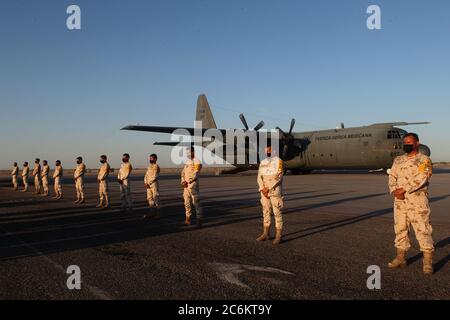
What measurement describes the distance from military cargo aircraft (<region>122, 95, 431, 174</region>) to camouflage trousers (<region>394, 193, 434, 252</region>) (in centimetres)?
2296

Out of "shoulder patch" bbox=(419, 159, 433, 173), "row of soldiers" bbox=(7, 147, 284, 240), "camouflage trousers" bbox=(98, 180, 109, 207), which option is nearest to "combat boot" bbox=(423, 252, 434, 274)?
"shoulder patch" bbox=(419, 159, 433, 173)

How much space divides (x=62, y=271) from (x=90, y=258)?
84cm

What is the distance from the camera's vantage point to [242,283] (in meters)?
5.08

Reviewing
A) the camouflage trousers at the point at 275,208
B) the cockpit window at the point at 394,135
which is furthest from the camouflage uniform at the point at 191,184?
the cockpit window at the point at 394,135

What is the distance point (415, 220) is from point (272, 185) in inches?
115

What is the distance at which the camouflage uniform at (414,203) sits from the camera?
5.66m

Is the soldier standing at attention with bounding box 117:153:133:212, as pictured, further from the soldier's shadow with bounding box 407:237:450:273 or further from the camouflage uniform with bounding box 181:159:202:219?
the soldier's shadow with bounding box 407:237:450:273

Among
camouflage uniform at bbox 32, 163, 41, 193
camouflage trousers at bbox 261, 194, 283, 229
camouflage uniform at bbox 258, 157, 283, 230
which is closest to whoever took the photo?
camouflage trousers at bbox 261, 194, 283, 229

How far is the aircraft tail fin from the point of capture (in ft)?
134

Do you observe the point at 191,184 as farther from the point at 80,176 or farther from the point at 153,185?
the point at 80,176

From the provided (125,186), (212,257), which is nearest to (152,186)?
(125,186)

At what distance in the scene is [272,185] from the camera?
26.2ft
